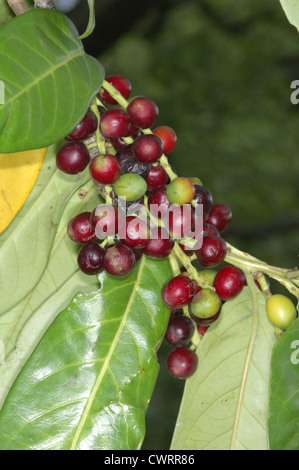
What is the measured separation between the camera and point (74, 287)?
106 centimetres

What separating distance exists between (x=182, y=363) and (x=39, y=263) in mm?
290

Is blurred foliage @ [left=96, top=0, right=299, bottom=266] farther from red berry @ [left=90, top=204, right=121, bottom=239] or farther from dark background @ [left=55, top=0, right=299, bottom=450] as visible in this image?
red berry @ [left=90, top=204, right=121, bottom=239]

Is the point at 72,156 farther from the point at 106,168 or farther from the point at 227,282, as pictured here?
the point at 227,282

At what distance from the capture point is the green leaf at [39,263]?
104 centimetres

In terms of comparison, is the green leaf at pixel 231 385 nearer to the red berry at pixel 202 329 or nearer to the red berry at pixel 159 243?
the red berry at pixel 202 329

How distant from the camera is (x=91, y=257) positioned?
Answer: 36.3 inches

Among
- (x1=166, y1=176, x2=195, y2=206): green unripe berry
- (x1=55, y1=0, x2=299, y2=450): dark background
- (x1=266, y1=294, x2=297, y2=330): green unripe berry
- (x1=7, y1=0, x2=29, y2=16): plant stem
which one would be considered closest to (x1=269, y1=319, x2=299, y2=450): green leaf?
(x1=266, y1=294, x2=297, y2=330): green unripe berry

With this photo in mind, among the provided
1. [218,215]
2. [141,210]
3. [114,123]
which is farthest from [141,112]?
[218,215]

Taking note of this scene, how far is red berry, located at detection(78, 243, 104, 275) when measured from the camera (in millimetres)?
923

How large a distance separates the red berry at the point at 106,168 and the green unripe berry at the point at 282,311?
32 centimetres

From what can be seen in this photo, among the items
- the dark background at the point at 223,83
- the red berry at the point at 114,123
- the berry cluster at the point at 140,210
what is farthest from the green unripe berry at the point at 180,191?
the dark background at the point at 223,83
